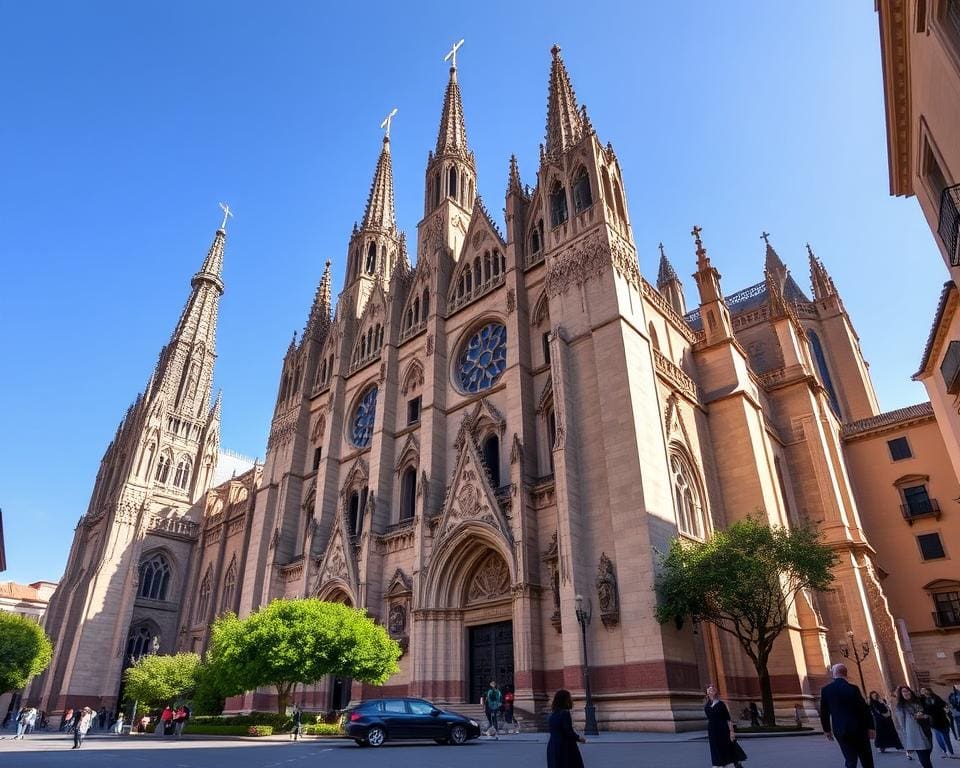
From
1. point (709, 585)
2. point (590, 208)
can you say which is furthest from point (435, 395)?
point (709, 585)

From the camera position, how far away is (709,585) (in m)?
18.9

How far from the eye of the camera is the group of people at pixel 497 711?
19.0 m

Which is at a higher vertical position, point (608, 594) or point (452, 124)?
point (452, 124)

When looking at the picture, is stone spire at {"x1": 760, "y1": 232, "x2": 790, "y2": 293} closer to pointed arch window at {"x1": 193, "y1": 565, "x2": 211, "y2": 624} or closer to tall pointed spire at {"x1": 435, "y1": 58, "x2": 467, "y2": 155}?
tall pointed spire at {"x1": 435, "y1": 58, "x2": 467, "y2": 155}

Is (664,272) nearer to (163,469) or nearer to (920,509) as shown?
(920,509)

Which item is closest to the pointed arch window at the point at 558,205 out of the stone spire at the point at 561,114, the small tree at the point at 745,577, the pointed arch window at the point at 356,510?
the stone spire at the point at 561,114

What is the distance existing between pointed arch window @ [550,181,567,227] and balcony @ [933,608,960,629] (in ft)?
84.5

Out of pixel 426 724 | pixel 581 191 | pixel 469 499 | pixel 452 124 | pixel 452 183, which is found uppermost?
pixel 452 124

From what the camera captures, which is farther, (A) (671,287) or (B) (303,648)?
(A) (671,287)

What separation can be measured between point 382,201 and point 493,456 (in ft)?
107

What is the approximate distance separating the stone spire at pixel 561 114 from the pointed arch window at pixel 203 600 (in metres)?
38.7

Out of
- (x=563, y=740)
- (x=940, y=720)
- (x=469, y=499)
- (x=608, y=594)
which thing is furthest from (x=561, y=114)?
(x=563, y=740)

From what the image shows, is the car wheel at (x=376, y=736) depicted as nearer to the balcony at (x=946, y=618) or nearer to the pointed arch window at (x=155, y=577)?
the balcony at (x=946, y=618)

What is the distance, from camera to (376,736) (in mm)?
16781
